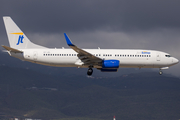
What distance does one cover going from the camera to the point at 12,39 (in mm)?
67375

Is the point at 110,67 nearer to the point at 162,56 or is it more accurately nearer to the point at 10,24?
the point at 162,56

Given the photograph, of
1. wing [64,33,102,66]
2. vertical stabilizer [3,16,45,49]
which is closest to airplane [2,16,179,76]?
wing [64,33,102,66]

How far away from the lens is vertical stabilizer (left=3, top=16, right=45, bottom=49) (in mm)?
67250

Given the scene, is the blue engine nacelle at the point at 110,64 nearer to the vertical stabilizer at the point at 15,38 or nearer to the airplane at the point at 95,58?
the airplane at the point at 95,58

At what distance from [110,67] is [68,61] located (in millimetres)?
9017

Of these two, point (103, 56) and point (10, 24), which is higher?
point (10, 24)

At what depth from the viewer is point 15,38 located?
67500 mm

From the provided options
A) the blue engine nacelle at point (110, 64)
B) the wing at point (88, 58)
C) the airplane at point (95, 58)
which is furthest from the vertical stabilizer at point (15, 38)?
the blue engine nacelle at point (110, 64)

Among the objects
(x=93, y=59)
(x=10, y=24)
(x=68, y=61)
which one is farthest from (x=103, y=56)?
(x=10, y=24)

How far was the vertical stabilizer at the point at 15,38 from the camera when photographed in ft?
221

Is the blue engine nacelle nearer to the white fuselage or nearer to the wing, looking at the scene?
the wing

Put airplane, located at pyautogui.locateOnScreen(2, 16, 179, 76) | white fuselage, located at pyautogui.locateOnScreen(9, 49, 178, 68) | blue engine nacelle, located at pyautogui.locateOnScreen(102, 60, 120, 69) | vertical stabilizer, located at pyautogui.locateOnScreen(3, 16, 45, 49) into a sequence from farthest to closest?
vertical stabilizer, located at pyautogui.locateOnScreen(3, 16, 45, 49) < white fuselage, located at pyautogui.locateOnScreen(9, 49, 178, 68) < airplane, located at pyautogui.locateOnScreen(2, 16, 179, 76) < blue engine nacelle, located at pyautogui.locateOnScreen(102, 60, 120, 69)

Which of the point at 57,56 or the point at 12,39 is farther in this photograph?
the point at 12,39

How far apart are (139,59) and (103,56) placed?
786cm
